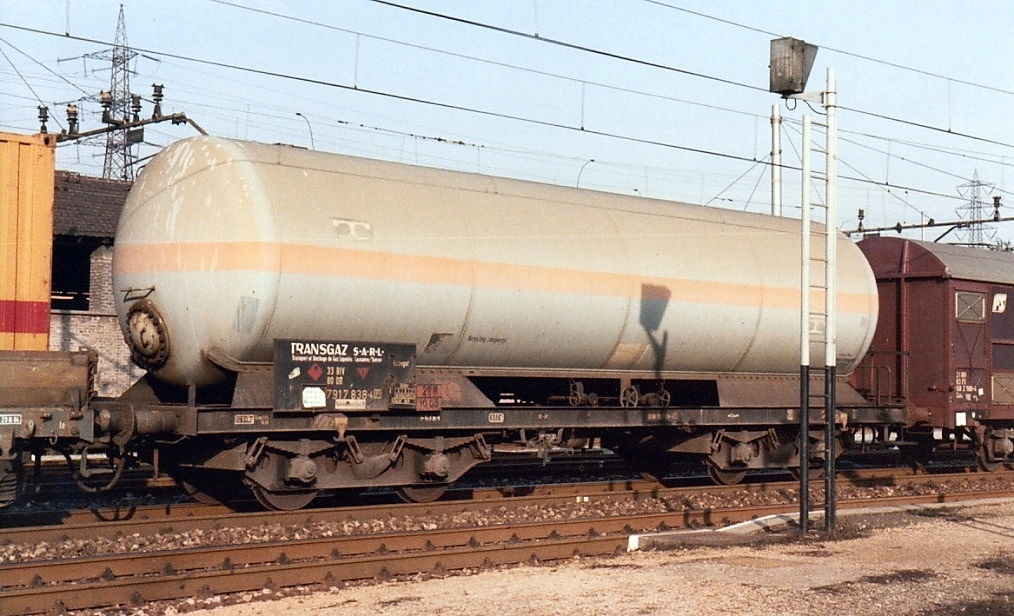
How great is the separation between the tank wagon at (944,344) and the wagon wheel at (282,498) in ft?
34.0

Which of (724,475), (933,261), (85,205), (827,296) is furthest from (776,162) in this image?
(85,205)

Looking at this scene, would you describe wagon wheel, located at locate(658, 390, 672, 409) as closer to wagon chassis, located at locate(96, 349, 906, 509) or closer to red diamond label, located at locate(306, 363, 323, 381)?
wagon chassis, located at locate(96, 349, 906, 509)

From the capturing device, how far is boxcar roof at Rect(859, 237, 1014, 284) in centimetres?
1917

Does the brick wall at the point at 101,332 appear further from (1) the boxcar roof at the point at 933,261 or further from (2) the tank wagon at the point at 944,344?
(2) the tank wagon at the point at 944,344

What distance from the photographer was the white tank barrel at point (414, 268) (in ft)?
39.9

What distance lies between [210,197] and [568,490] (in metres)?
6.75

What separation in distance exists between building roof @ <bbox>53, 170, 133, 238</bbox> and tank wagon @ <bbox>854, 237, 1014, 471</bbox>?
57.1 ft

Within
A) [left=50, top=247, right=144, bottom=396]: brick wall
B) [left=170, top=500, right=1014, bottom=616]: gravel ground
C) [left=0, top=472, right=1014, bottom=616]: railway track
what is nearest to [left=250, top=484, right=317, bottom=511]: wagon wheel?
[left=0, top=472, right=1014, bottom=616]: railway track

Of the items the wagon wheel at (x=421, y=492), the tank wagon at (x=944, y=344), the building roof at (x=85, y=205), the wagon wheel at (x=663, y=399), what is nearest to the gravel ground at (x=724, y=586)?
the wagon wheel at (x=421, y=492)

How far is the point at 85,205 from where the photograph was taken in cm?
2773

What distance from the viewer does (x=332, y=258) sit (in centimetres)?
1230

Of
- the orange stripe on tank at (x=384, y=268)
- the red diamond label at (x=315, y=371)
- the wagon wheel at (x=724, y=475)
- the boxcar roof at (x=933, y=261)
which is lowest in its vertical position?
the wagon wheel at (x=724, y=475)

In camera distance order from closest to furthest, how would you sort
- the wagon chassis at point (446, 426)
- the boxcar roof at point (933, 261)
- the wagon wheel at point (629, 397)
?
the wagon chassis at point (446, 426)
the wagon wheel at point (629, 397)
the boxcar roof at point (933, 261)

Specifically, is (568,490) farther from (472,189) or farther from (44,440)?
(44,440)
